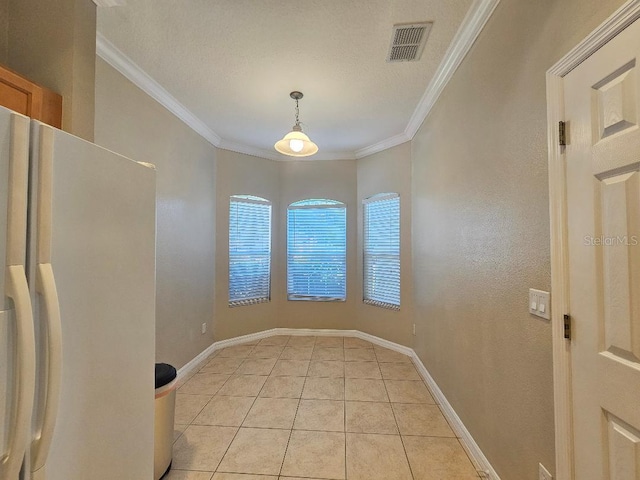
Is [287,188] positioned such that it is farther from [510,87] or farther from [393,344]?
[510,87]

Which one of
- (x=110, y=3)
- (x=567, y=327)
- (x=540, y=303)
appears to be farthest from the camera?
(x=110, y=3)

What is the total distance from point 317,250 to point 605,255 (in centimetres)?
367

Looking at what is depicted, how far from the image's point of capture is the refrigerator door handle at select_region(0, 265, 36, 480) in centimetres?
69

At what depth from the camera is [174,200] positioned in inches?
117

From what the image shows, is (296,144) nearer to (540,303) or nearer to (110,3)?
(110,3)

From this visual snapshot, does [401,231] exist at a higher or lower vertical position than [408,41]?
lower

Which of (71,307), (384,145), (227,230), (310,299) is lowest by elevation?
(310,299)

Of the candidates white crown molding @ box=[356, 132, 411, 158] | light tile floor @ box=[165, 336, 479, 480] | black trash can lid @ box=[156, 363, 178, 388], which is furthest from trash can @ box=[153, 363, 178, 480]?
white crown molding @ box=[356, 132, 411, 158]

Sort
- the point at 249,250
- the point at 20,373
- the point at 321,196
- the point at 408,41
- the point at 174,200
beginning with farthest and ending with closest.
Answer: the point at 321,196, the point at 249,250, the point at 174,200, the point at 408,41, the point at 20,373

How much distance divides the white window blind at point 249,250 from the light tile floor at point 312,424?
0.97 metres

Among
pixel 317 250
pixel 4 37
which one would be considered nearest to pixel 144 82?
pixel 4 37

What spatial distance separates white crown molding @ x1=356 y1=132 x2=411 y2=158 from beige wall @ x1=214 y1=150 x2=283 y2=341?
1311 millimetres

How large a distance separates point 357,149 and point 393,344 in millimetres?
2775

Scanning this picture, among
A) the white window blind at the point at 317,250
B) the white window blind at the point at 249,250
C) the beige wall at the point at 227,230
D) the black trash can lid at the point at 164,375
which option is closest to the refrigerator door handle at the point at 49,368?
the black trash can lid at the point at 164,375
